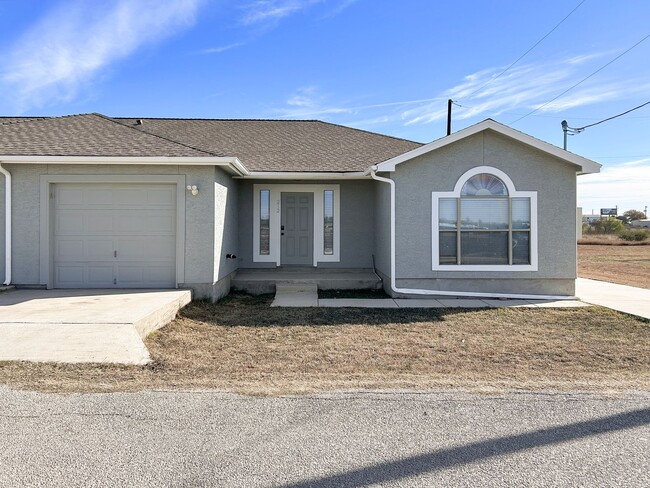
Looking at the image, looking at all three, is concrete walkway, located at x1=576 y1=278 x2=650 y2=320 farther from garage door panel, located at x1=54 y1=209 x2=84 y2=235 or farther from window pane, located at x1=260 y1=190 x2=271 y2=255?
garage door panel, located at x1=54 y1=209 x2=84 y2=235

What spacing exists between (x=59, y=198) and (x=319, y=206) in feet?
19.9

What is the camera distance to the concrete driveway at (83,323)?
526 centimetres

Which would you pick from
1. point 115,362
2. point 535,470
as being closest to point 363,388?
point 535,470

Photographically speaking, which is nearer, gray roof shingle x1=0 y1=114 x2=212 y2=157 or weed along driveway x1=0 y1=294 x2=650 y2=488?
weed along driveway x1=0 y1=294 x2=650 y2=488

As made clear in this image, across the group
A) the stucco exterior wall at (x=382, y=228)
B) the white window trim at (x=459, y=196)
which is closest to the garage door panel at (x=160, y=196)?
the stucco exterior wall at (x=382, y=228)

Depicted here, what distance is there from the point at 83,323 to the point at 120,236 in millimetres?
3606

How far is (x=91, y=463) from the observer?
9.59 ft

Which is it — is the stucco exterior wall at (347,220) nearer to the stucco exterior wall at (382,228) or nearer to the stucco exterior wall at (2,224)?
the stucco exterior wall at (382,228)

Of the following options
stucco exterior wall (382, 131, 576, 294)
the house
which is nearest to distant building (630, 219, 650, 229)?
stucco exterior wall (382, 131, 576, 294)

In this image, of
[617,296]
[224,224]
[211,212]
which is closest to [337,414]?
[211,212]

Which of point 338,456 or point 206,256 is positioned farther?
point 206,256

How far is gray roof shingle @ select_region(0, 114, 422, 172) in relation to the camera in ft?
30.9

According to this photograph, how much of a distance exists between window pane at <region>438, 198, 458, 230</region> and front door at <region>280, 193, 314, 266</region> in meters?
3.77

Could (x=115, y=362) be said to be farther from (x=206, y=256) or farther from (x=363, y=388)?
(x=206, y=256)
